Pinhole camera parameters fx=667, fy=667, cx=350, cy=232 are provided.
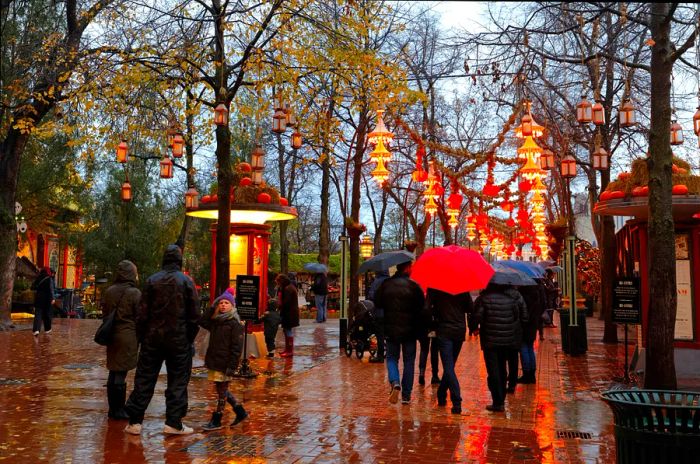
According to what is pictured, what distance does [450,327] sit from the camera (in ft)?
27.8

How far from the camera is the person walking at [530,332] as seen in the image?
1084cm

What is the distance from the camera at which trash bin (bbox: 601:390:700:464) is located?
3914 mm

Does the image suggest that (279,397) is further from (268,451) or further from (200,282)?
(200,282)

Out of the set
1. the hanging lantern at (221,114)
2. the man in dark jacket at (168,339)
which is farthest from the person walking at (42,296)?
the man in dark jacket at (168,339)

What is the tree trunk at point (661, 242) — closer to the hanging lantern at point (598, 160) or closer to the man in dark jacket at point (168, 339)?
the man in dark jacket at point (168, 339)

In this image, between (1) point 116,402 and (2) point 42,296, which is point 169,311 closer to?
(1) point 116,402

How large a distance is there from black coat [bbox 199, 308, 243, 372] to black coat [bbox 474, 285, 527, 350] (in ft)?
10.4

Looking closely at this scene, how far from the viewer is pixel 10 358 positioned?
13445mm

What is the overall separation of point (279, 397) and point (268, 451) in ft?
10.1

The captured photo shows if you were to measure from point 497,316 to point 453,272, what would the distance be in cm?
85

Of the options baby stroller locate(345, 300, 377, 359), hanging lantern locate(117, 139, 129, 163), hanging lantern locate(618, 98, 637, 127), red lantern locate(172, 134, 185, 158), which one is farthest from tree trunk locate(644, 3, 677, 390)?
hanging lantern locate(117, 139, 129, 163)

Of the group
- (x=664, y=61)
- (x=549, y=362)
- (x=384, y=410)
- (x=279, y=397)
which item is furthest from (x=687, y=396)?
(x=549, y=362)

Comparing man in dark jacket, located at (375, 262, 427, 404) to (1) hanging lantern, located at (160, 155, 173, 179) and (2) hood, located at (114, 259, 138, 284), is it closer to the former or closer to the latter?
(2) hood, located at (114, 259, 138, 284)

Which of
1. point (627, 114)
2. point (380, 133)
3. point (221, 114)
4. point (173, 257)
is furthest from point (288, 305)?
point (627, 114)
